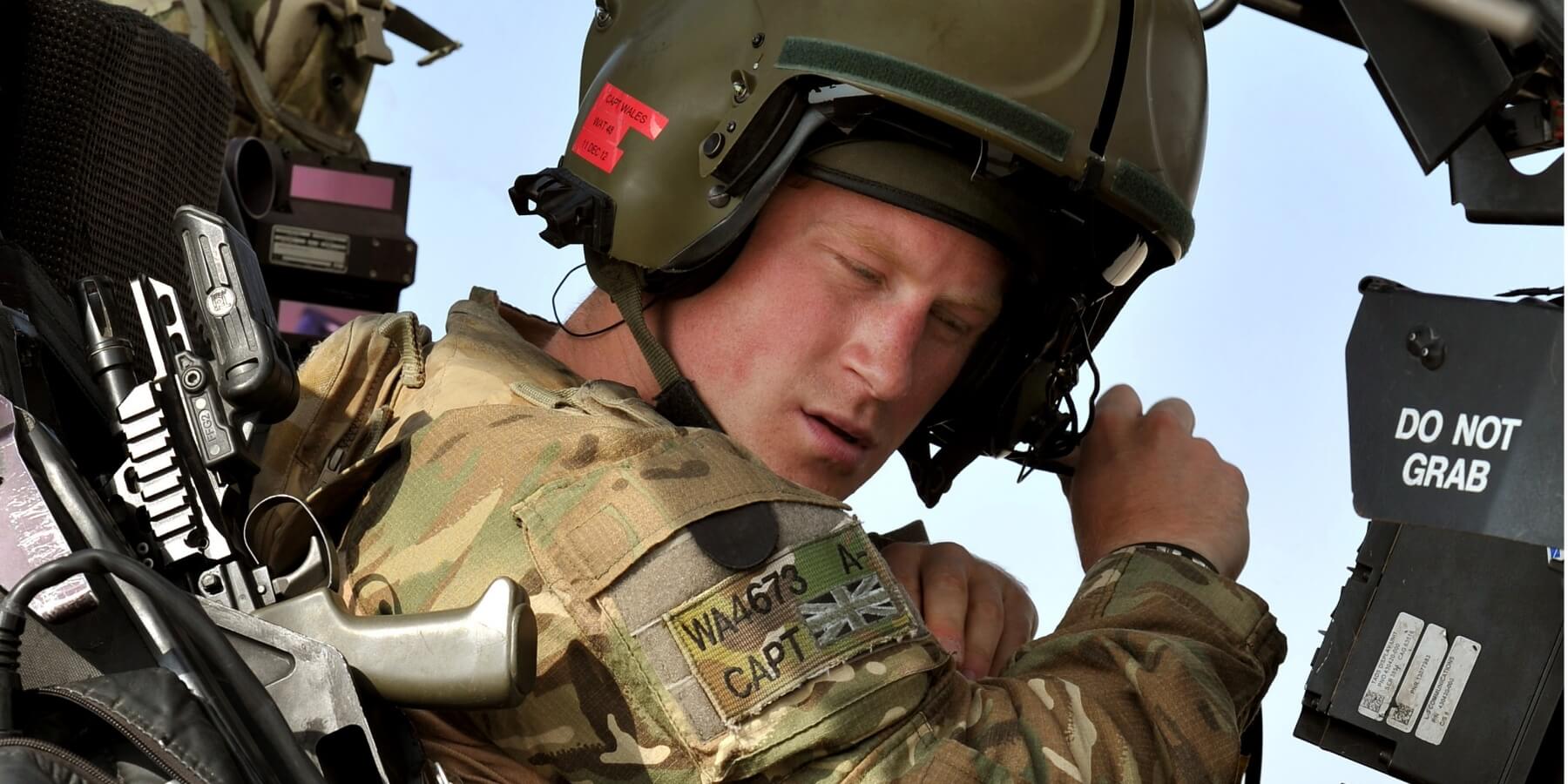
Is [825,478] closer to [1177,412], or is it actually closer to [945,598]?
[945,598]

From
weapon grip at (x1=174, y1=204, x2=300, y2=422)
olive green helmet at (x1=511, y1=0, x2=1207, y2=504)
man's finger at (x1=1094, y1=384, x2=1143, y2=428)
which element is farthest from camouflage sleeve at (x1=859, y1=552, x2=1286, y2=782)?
weapon grip at (x1=174, y1=204, x2=300, y2=422)

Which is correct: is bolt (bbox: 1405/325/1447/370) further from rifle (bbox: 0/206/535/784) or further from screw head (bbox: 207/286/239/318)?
screw head (bbox: 207/286/239/318)

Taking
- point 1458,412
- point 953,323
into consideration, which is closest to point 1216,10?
point 953,323

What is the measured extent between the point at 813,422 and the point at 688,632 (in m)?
0.59

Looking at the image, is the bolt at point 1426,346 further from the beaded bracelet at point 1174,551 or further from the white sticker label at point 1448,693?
the beaded bracelet at point 1174,551

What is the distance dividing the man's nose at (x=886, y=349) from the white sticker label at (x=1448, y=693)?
0.71 m

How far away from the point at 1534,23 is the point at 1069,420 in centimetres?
102

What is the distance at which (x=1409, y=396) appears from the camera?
5.55ft

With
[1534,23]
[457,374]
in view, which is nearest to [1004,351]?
[457,374]

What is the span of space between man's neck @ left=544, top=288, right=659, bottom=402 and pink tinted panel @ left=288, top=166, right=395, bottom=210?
1842mm

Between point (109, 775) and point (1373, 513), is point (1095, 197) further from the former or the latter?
point (109, 775)

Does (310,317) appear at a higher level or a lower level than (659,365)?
lower

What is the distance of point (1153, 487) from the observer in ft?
7.63

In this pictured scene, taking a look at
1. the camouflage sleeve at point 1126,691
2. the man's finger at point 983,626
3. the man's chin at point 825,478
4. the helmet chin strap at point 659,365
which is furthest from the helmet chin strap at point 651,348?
the camouflage sleeve at point 1126,691
